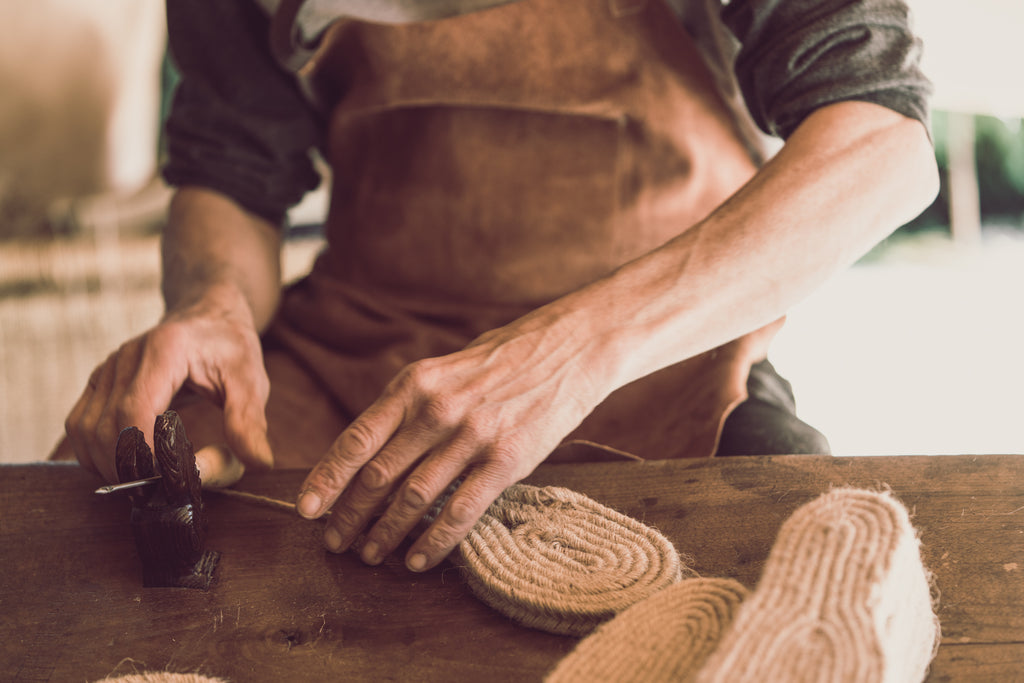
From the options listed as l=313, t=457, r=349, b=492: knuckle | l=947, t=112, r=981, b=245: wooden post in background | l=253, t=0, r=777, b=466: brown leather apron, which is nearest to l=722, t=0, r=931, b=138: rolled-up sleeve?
l=253, t=0, r=777, b=466: brown leather apron

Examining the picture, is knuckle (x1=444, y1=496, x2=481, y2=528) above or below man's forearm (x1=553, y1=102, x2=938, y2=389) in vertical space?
below

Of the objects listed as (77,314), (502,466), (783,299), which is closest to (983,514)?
(783,299)

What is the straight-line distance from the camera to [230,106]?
1.12 m

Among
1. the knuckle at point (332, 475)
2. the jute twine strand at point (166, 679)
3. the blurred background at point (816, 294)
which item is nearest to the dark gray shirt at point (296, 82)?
the knuckle at point (332, 475)

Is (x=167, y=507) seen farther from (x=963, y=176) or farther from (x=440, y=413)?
(x=963, y=176)

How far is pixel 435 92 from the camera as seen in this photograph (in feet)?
3.27

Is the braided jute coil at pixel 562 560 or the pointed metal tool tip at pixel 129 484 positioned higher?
the pointed metal tool tip at pixel 129 484

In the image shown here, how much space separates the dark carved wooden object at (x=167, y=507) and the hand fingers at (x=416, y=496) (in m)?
0.13

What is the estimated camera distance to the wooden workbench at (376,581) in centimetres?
53

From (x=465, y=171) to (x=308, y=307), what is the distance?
0.30 metres

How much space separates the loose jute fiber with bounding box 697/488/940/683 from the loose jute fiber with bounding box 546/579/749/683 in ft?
0.13

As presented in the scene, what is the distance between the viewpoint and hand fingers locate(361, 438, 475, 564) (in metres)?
0.62

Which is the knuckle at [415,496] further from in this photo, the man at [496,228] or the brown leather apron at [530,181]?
the brown leather apron at [530,181]

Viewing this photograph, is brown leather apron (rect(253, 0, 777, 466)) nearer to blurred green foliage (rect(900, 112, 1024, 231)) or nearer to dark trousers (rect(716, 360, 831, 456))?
dark trousers (rect(716, 360, 831, 456))
